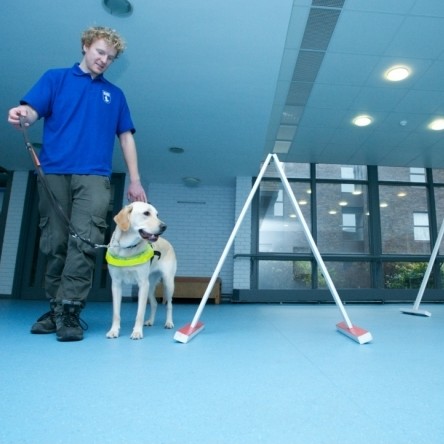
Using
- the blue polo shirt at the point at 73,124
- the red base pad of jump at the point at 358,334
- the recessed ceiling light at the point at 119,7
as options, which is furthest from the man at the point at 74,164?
the red base pad of jump at the point at 358,334

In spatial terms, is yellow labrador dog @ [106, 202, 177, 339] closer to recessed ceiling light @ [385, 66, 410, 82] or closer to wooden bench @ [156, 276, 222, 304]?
recessed ceiling light @ [385, 66, 410, 82]

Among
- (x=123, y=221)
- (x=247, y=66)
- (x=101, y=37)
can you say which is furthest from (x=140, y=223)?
(x=247, y=66)

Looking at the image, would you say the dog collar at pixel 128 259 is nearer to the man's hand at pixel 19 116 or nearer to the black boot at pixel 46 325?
the black boot at pixel 46 325

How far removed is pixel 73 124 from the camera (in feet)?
5.72

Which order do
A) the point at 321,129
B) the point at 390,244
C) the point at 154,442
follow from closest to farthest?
the point at 154,442 < the point at 321,129 < the point at 390,244

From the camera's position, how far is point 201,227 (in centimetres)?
607

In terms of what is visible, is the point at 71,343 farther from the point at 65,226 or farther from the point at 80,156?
the point at 80,156

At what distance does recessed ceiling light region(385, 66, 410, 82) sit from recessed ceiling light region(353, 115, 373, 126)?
826mm

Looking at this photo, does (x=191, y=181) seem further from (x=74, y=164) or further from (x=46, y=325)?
(x=46, y=325)

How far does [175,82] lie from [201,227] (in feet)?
10.9

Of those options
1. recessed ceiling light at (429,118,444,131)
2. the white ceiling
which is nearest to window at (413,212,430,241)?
the white ceiling

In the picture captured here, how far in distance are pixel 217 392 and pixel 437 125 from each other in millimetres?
4887

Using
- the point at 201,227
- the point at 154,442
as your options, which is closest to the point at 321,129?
the point at 201,227

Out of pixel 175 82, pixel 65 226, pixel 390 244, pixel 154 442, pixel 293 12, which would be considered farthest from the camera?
pixel 390 244
